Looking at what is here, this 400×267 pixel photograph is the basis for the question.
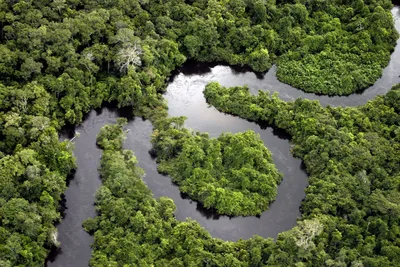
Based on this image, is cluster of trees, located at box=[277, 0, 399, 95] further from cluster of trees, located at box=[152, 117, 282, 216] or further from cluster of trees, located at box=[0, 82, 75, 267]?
cluster of trees, located at box=[0, 82, 75, 267]

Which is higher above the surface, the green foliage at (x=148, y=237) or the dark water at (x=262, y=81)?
the dark water at (x=262, y=81)

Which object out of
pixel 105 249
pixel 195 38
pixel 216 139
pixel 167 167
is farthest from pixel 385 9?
pixel 105 249

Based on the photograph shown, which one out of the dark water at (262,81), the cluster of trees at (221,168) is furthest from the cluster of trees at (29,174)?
the dark water at (262,81)

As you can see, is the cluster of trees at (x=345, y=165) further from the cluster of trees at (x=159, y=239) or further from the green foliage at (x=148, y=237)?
the green foliage at (x=148, y=237)

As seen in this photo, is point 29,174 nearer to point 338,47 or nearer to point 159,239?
point 159,239

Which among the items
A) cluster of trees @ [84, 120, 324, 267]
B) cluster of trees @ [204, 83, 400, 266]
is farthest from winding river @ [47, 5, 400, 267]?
cluster of trees @ [84, 120, 324, 267]

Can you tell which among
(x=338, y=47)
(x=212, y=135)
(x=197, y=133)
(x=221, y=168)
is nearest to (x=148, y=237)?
(x=221, y=168)
